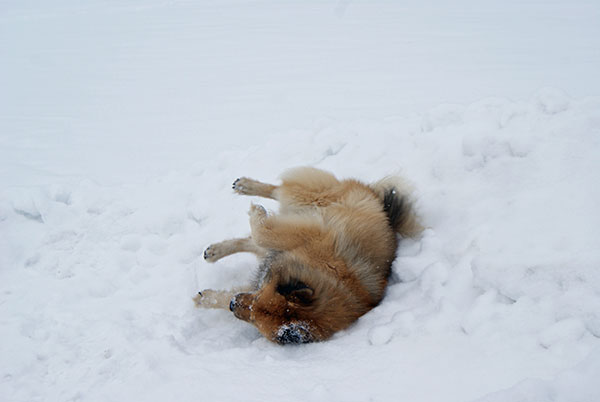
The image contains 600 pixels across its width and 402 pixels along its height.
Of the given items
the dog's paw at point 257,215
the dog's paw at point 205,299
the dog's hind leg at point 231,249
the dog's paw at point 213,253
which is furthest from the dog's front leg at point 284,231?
the dog's paw at point 205,299

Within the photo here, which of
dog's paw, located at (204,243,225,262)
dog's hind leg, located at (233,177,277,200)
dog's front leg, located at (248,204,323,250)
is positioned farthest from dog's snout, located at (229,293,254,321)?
dog's hind leg, located at (233,177,277,200)

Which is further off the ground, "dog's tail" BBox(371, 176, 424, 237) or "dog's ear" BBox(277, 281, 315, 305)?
"dog's tail" BBox(371, 176, 424, 237)

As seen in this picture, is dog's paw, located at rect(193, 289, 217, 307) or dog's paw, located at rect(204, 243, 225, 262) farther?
dog's paw, located at rect(204, 243, 225, 262)

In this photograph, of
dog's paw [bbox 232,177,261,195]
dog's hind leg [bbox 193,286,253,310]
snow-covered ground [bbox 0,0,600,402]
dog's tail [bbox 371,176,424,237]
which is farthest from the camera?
dog's paw [bbox 232,177,261,195]

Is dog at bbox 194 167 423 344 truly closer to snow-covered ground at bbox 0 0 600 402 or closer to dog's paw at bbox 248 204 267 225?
dog's paw at bbox 248 204 267 225

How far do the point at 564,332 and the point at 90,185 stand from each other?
471 cm

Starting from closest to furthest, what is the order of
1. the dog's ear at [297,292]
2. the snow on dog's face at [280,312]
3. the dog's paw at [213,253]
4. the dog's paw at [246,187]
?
the snow on dog's face at [280,312]
the dog's ear at [297,292]
the dog's paw at [213,253]
the dog's paw at [246,187]

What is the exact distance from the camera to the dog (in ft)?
9.48

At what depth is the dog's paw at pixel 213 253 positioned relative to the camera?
12.1 ft

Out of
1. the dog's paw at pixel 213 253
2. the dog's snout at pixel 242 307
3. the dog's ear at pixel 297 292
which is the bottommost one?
the dog's paw at pixel 213 253

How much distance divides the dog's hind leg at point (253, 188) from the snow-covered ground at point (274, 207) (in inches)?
10.9

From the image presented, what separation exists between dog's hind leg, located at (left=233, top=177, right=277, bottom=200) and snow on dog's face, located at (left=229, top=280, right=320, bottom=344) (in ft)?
4.72

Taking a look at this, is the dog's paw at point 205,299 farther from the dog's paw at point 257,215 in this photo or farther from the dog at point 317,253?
the dog's paw at point 257,215

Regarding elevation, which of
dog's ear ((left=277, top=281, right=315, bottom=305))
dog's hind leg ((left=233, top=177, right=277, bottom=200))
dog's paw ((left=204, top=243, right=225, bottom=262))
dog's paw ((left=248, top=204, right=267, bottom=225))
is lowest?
dog's paw ((left=204, top=243, right=225, bottom=262))
